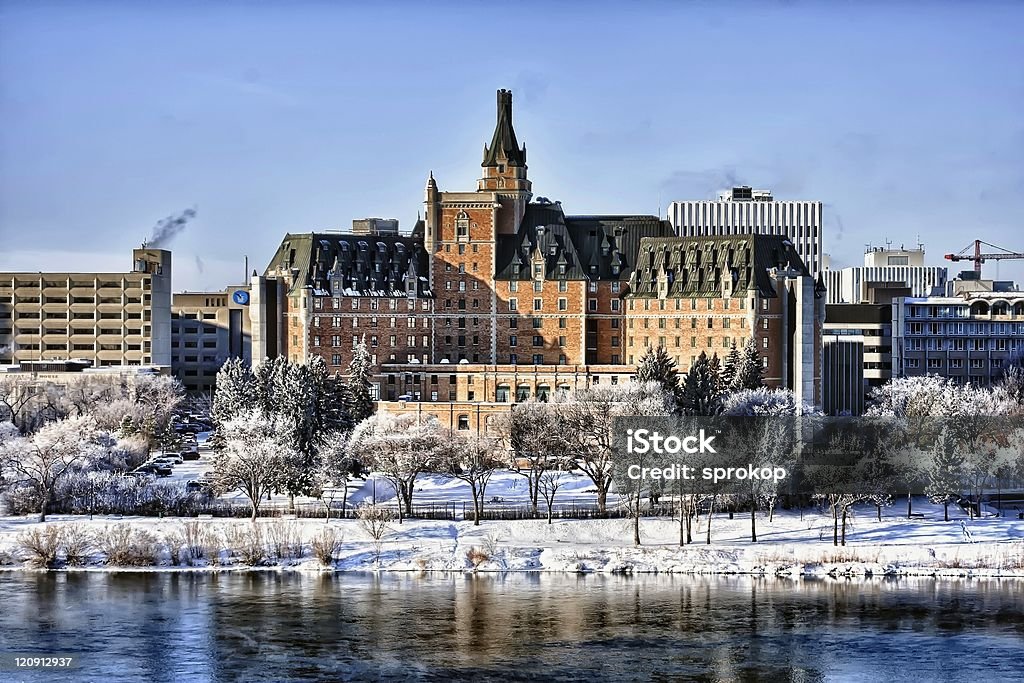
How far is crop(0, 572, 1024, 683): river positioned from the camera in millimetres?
91688

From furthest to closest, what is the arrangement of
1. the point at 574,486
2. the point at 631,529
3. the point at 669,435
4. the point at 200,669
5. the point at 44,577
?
the point at 574,486 < the point at 669,435 < the point at 631,529 < the point at 44,577 < the point at 200,669

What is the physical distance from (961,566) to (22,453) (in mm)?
69178

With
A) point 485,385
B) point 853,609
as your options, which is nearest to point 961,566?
point 853,609

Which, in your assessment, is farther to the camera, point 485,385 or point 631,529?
point 485,385

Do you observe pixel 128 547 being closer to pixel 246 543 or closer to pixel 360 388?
pixel 246 543

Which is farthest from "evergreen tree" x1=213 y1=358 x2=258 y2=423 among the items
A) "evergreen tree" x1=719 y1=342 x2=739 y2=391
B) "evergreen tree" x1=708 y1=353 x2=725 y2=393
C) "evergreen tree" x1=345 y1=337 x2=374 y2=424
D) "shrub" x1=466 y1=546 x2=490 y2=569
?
"evergreen tree" x1=719 y1=342 x2=739 y2=391

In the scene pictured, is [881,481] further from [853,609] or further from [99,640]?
[99,640]

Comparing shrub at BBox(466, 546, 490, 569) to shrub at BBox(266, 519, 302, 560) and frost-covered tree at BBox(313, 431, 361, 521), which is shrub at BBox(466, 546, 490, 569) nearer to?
shrub at BBox(266, 519, 302, 560)

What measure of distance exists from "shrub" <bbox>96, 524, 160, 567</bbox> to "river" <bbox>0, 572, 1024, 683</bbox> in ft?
6.93

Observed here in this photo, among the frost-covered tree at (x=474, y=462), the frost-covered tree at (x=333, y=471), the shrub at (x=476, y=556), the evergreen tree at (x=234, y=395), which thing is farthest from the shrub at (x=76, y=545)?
the evergreen tree at (x=234, y=395)

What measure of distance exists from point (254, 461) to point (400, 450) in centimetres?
1162

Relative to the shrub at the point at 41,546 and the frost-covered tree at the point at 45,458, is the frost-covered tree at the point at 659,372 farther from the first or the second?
the shrub at the point at 41,546

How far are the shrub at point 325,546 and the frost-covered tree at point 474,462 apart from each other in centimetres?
1189

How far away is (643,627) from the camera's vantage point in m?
101
